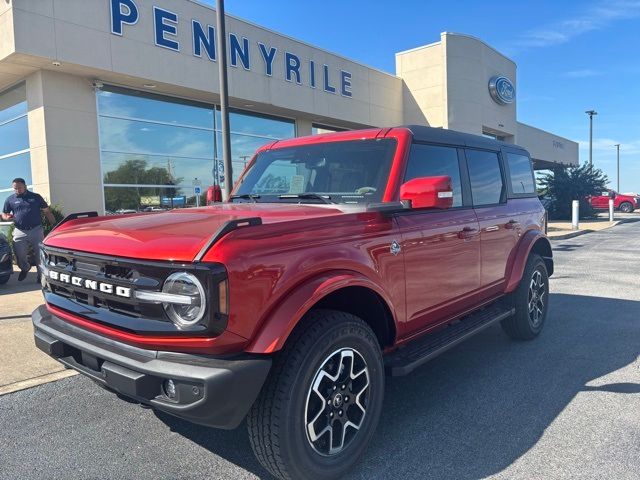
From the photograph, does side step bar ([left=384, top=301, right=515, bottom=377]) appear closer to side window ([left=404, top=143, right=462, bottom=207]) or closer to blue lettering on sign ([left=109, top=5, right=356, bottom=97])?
side window ([left=404, top=143, right=462, bottom=207])

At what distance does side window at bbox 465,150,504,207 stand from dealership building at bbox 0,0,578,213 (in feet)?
18.2

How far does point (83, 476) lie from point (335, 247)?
1907mm

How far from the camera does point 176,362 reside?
2.25 m

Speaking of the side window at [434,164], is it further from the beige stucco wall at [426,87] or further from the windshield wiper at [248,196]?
the beige stucco wall at [426,87]

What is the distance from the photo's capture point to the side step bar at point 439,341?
3.09m

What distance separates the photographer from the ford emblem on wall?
23672mm

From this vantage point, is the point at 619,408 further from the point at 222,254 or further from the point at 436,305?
the point at 222,254

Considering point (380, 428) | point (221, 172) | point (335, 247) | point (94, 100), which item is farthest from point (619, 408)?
point (221, 172)

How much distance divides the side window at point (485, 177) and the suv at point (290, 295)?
1.04 feet

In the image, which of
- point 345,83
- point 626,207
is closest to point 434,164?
point 345,83

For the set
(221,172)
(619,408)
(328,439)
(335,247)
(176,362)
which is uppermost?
(221,172)

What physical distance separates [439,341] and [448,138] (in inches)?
66.3

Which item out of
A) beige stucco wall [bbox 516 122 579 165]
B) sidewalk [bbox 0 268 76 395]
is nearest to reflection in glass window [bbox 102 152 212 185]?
sidewalk [bbox 0 268 76 395]

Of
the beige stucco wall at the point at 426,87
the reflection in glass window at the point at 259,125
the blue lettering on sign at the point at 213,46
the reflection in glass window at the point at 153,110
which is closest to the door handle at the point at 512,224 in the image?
the blue lettering on sign at the point at 213,46
